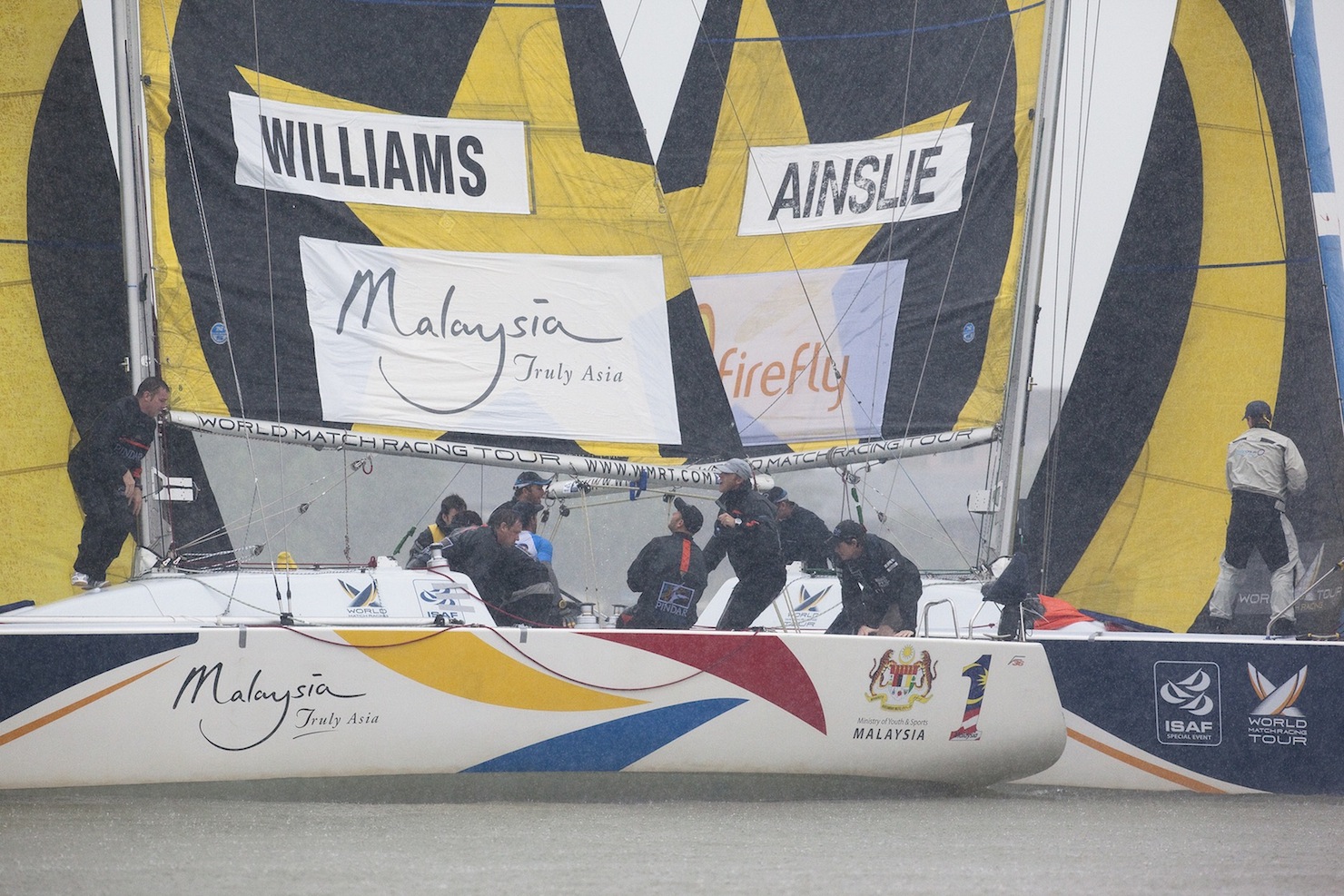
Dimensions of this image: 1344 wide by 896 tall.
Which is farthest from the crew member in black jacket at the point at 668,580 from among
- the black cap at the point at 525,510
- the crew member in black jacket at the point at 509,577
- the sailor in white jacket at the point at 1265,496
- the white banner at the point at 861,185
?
the sailor in white jacket at the point at 1265,496

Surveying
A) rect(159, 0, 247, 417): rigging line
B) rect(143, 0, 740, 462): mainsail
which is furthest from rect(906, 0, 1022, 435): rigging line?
rect(159, 0, 247, 417): rigging line

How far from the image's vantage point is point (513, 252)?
23.6 ft

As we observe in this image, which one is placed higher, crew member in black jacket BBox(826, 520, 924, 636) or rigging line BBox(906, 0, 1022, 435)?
rigging line BBox(906, 0, 1022, 435)

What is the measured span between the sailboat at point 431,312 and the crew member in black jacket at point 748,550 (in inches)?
26.3

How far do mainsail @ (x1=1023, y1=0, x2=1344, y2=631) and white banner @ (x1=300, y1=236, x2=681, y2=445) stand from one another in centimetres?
277

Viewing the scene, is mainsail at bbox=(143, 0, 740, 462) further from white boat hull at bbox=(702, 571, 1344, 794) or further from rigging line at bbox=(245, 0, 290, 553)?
white boat hull at bbox=(702, 571, 1344, 794)

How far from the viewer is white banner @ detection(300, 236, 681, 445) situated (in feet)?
22.7

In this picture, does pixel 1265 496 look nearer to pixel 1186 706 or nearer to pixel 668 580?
pixel 1186 706

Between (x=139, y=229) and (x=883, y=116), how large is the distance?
363 cm

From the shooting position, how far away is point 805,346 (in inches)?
307

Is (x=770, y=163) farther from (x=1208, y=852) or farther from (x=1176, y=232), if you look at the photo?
Result: (x=1208, y=852)

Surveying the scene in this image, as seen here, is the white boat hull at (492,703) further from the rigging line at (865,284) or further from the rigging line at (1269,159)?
the rigging line at (1269,159)

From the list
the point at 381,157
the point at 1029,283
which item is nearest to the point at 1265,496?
the point at 1029,283

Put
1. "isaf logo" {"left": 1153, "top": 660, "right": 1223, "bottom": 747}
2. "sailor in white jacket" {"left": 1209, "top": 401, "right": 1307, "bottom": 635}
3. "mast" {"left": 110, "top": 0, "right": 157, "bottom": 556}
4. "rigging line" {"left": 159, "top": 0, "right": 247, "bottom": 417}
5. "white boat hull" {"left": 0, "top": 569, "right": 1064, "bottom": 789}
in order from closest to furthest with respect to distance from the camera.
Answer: "white boat hull" {"left": 0, "top": 569, "right": 1064, "bottom": 789}, "isaf logo" {"left": 1153, "top": 660, "right": 1223, "bottom": 747}, "mast" {"left": 110, "top": 0, "right": 157, "bottom": 556}, "rigging line" {"left": 159, "top": 0, "right": 247, "bottom": 417}, "sailor in white jacket" {"left": 1209, "top": 401, "right": 1307, "bottom": 635}
